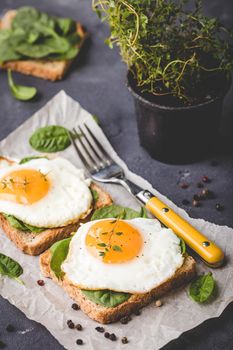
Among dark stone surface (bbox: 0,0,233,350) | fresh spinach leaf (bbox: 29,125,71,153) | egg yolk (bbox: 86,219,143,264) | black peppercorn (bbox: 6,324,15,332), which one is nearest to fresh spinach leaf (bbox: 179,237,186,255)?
egg yolk (bbox: 86,219,143,264)

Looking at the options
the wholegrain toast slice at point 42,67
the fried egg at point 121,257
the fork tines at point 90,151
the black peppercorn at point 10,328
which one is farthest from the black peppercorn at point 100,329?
the wholegrain toast slice at point 42,67

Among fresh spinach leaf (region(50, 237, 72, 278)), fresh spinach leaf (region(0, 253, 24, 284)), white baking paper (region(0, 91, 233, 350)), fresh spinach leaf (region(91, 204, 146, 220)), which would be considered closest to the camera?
white baking paper (region(0, 91, 233, 350))

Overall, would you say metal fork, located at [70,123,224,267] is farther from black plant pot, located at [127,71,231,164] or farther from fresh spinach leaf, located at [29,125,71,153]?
black plant pot, located at [127,71,231,164]

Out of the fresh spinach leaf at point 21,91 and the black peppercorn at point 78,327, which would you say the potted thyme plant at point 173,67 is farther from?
the black peppercorn at point 78,327

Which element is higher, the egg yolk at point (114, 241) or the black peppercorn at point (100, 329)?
the egg yolk at point (114, 241)

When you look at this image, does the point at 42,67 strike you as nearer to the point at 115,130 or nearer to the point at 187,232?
the point at 115,130

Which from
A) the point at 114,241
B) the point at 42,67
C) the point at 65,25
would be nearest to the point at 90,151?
the point at 114,241
